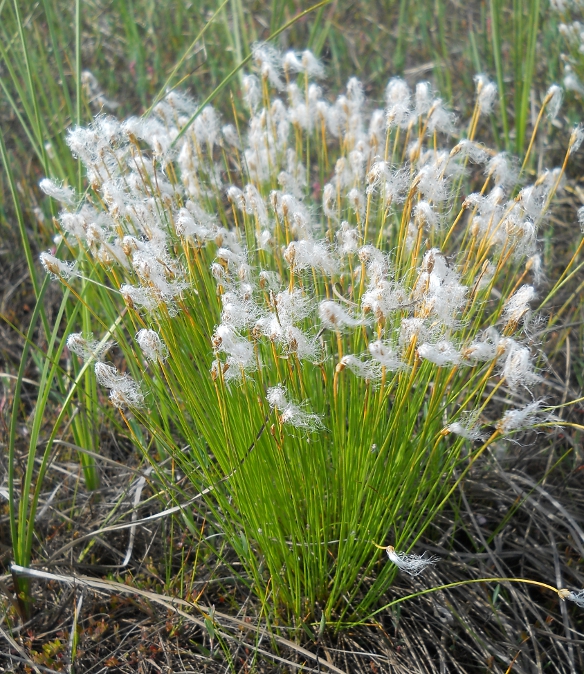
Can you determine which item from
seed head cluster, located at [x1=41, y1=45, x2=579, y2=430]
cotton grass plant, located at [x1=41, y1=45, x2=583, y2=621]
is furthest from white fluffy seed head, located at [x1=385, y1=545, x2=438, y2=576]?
seed head cluster, located at [x1=41, y1=45, x2=579, y2=430]

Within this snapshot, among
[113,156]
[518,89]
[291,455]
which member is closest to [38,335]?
[113,156]

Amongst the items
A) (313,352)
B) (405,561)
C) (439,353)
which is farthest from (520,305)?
(405,561)

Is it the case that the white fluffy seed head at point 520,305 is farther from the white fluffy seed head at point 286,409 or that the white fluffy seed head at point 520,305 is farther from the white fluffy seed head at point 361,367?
the white fluffy seed head at point 286,409

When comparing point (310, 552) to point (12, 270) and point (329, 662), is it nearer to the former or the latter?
point (329, 662)

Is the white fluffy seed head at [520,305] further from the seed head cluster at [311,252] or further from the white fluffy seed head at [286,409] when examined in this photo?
the white fluffy seed head at [286,409]

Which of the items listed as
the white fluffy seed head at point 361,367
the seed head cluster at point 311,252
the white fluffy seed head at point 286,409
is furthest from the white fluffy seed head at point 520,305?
the white fluffy seed head at point 286,409

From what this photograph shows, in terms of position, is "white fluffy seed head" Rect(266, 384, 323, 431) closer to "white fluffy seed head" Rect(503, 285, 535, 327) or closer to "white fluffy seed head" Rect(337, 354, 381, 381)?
"white fluffy seed head" Rect(337, 354, 381, 381)

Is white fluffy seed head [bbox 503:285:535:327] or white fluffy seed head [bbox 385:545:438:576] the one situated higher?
white fluffy seed head [bbox 503:285:535:327]

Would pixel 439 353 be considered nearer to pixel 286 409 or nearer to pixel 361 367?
pixel 361 367

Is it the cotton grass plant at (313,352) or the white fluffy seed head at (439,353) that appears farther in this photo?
the cotton grass plant at (313,352)

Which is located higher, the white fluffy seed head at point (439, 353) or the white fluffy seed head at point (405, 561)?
the white fluffy seed head at point (439, 353)

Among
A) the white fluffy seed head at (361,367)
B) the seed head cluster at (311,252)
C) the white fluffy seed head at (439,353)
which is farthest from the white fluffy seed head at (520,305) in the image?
the white fluffy seed head at (361,367)
